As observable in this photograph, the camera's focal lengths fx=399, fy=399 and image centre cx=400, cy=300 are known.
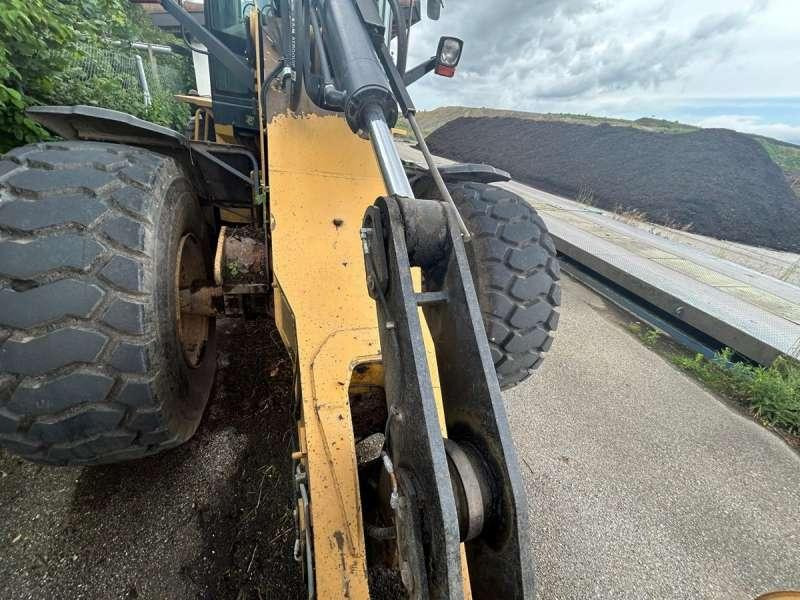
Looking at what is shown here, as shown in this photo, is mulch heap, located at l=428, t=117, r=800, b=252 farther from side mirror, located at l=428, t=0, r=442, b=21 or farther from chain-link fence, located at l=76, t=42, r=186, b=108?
chain-link fence, located at l=76, t=42, r=186, b=108

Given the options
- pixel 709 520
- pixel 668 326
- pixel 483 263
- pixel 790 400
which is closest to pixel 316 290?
pixel 483 263

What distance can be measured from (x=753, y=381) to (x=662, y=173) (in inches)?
499

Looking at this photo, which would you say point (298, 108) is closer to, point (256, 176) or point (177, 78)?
point (256, 176)

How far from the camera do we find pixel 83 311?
3.97 ft

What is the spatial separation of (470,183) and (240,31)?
2.41m

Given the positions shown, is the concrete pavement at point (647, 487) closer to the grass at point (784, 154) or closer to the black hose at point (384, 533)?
the black hose at point (384, 533)

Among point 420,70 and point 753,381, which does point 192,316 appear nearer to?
point 420,70

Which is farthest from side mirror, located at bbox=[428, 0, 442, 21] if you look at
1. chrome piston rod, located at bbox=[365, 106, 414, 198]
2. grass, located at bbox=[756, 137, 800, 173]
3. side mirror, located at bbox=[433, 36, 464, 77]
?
grass, located at bbox=[756, 137, 800, 173]

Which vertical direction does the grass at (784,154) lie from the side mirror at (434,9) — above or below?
below

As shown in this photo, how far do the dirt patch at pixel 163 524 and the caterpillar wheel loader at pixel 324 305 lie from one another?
37cm

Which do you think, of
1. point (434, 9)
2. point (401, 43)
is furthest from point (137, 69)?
point (401, 43)

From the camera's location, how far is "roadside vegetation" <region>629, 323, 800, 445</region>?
2.90 meters

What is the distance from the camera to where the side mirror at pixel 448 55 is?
6.68 ft

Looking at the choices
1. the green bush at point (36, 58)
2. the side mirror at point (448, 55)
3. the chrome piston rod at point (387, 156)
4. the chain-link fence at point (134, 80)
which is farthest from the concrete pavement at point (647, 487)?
the chain-link fence at point (134, 80)
